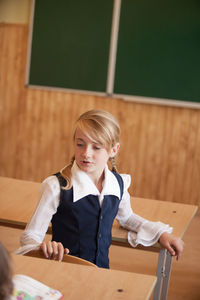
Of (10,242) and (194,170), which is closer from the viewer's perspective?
(10,242)

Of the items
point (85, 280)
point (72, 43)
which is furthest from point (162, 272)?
point (72, 43)

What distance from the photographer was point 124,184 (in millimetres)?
2330

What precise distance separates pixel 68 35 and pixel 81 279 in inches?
171

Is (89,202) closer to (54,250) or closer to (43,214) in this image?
(43,214)

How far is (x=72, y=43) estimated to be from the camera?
5.54 metres

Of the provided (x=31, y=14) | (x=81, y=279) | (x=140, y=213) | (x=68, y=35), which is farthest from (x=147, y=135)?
(x=81, y=279)

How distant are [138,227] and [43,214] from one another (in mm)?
488

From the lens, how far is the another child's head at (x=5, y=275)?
85 centimetres

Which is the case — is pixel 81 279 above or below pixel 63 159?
above

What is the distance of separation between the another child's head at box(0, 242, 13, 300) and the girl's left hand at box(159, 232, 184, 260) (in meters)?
1.31

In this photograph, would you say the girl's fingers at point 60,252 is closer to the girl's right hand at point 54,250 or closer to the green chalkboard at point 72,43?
the girl's right hand at point 54,250

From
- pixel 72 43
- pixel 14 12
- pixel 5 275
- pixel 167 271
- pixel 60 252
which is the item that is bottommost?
pixel 167 271

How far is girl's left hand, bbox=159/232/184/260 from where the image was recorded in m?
2.11

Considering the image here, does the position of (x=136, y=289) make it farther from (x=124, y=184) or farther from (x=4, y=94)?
(x=4, y=94)
